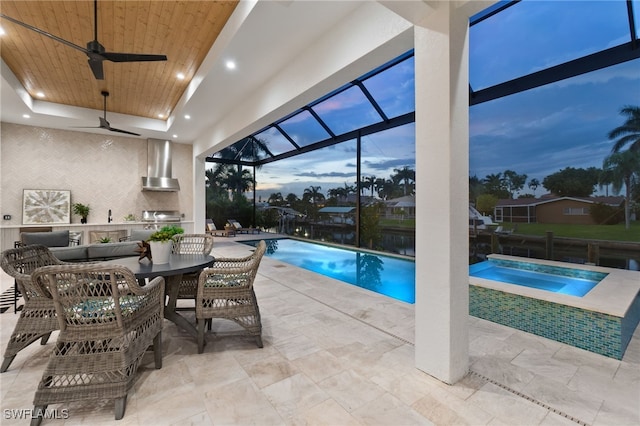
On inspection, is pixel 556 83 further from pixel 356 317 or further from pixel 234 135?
pixel 234 135

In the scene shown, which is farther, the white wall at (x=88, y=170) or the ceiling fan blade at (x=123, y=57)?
the white wall at (x=88, y=170)

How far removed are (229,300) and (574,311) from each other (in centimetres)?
301

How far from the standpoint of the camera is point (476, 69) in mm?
4613

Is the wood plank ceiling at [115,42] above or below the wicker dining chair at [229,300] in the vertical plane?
above

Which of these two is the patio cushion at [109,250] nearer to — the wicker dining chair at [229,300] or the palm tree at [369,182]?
the wicker dining chair at [229,300]

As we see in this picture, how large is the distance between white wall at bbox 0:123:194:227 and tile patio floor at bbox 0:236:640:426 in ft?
20.2

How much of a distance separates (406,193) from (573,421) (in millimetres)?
5400

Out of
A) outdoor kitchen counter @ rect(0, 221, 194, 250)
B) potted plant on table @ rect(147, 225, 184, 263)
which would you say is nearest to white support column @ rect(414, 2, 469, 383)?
potted plant on table @ rect(147, 225, 184, 263)

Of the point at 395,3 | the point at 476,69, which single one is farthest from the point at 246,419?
the point at 476,69

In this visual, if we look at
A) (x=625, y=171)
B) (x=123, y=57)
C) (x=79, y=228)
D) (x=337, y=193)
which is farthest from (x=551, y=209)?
(x=79, y=228)

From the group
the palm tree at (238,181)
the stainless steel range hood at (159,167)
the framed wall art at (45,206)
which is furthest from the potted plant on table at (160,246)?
the palm tree at (238,181)

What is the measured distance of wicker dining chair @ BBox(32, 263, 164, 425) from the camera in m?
1.62

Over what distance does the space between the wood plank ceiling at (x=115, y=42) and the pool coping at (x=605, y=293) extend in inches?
172

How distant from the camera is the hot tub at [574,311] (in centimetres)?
235
